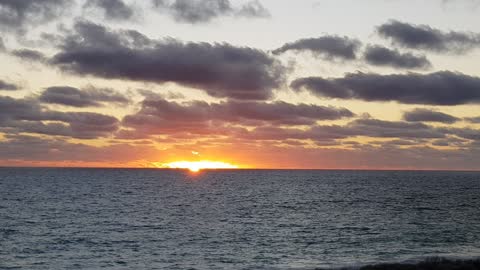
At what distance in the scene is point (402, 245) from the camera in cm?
6812

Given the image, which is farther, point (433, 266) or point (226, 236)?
point (226, 236)

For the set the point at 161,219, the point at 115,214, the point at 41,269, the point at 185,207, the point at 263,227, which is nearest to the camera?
the point at 41,269

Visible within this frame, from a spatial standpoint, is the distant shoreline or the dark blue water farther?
the dark blue water

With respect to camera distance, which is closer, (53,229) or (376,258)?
(376,258)

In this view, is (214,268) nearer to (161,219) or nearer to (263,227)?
(263,227)

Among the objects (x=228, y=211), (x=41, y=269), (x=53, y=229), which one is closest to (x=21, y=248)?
(x=41, y=269)

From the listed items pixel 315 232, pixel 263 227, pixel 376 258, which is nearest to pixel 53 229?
pixel 263 227

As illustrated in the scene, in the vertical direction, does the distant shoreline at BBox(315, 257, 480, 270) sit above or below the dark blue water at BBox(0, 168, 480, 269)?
above

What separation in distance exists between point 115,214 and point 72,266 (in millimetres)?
50615

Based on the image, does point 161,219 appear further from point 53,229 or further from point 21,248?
point 21,248

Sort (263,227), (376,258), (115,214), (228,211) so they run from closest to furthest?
1. (376,258)
2. (263,227)
3. (115,214)
4. (228,211)

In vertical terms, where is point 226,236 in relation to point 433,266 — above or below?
below

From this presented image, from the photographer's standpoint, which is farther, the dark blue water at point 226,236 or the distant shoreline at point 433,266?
Result: the dark blue water at point 226,236

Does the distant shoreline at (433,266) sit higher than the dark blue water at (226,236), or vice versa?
the distant shoreline at (433,266)
